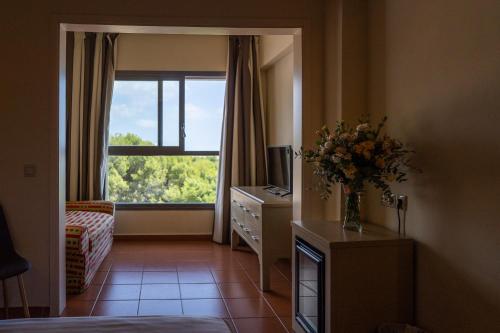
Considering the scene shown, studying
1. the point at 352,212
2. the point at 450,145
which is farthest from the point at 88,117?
the point at 450,145

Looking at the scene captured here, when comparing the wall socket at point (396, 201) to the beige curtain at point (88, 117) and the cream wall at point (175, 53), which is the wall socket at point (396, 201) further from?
the beige curtain at point (88, 117)

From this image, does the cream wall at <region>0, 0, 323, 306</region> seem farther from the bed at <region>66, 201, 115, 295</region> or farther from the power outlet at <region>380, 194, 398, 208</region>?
the power outlet at <region>380, 194, 398, 208</region>

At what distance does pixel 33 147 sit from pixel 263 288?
2.16 meters

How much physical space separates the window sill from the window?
1 cm

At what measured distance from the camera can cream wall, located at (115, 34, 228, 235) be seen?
6.25 metres

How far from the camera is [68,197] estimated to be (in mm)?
6016

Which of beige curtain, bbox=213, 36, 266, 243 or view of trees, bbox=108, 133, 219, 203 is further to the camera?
view of trees, bbox=108, 133, 219, 203

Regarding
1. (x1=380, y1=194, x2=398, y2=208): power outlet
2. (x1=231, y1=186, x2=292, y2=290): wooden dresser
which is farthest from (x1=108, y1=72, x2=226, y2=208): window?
(x1=380, y1=194, x2=398, y2=208): power outlet

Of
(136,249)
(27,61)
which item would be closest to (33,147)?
(27,61)

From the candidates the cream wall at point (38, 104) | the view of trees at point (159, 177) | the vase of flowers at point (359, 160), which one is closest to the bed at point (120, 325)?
the vase of flowers at point (359, 160)

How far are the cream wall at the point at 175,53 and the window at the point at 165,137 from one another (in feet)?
0.34

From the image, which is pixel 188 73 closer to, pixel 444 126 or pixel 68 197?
pixel 68 197

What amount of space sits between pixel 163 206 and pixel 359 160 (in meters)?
4.14

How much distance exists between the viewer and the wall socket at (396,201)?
2.66 meters
